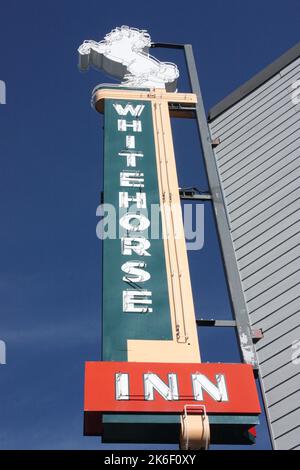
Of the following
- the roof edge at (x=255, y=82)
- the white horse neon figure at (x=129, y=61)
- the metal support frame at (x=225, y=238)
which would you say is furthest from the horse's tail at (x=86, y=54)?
the roof edge at (x=255, y=82)

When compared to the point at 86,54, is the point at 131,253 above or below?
below

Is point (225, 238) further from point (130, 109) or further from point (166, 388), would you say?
point (130, 109)

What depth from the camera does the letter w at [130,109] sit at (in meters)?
16.7

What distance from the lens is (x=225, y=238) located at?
550 inches

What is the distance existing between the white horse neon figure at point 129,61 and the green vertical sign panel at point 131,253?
1.66 meters

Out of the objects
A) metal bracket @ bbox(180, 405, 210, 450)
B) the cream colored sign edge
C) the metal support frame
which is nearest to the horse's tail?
the cream colored sign edge

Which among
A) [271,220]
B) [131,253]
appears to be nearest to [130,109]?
[131,253]

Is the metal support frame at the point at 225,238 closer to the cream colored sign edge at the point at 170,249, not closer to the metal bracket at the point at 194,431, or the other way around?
the cream colored sign edge at the point at 170,249

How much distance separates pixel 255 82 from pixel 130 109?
7.87 meters

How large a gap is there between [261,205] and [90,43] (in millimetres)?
6570

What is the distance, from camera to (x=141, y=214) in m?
14.2

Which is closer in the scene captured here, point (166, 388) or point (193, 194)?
point (166, 388)
